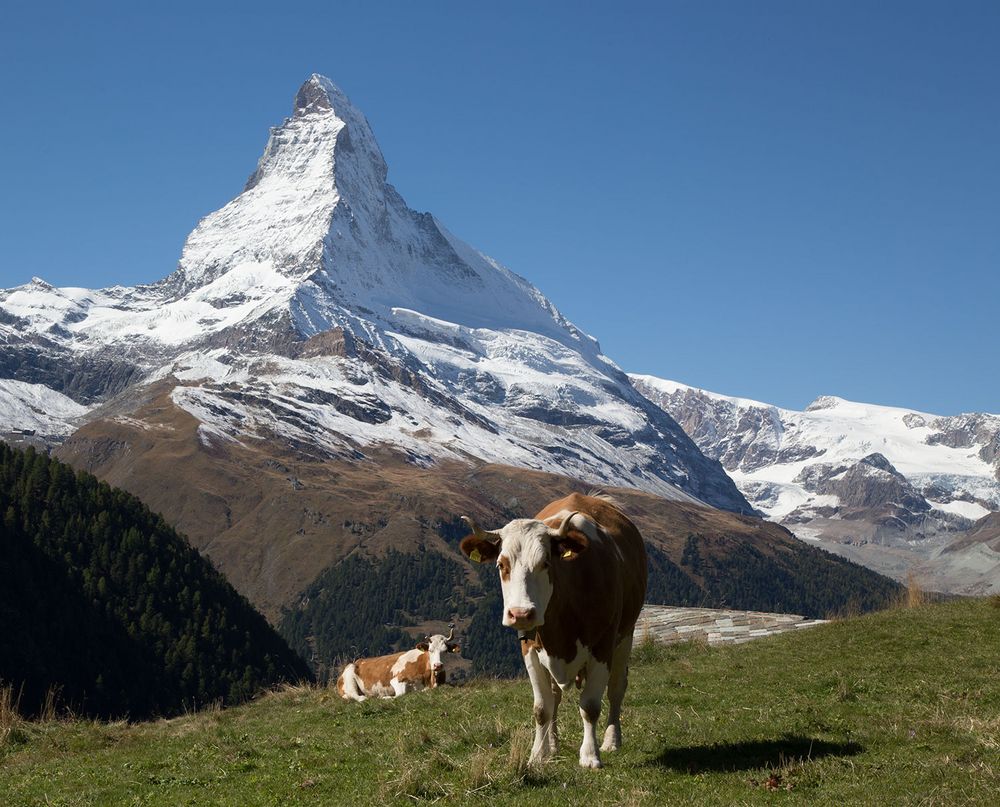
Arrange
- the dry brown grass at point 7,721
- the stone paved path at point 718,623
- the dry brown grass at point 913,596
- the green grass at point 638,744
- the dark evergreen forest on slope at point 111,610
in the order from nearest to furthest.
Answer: the green grass at point 638,744 < the dry brown grass at point 7,721 < the dry brown grass at point 913,596 < the stone paved path at point 718,623 < the dark evergreen forest on slope at point 111,610

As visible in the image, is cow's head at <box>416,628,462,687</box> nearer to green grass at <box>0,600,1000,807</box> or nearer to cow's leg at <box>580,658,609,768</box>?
green grass at <box>0,600,1000,807</box>

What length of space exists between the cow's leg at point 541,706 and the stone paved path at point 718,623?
2308cm

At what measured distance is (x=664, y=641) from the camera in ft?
106

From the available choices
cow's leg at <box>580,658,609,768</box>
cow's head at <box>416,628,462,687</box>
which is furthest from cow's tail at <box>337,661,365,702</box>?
cow's leg at <box>580,658,609,768</box>

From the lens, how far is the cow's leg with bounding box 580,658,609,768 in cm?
1469

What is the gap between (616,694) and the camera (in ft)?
53.3

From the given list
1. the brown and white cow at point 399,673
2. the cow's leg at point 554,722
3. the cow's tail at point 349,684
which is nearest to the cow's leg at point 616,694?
the cow's leg at point 554,722

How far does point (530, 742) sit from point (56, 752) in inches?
384

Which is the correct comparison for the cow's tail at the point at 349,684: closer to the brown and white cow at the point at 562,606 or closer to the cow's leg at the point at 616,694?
the cow's leg at the point at 616,694

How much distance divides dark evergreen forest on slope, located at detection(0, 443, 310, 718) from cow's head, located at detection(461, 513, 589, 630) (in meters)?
125

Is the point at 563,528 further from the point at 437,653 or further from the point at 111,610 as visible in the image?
the point at 111,610

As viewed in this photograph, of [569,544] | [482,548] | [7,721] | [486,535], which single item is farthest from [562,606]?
[7,721]

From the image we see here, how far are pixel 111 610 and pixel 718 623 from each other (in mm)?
124882

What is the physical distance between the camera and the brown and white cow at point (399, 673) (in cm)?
3042
